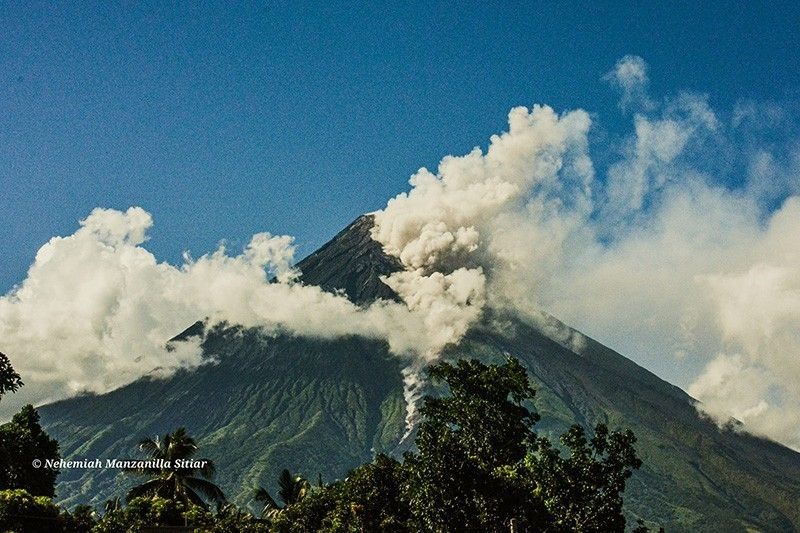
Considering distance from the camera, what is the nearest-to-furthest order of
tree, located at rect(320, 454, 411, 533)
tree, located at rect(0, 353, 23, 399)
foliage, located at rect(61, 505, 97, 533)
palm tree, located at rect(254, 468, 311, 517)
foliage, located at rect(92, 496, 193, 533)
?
tree, located at rect(0, 353, 23, 399)
tree, located at rect(320, 454, 411, 533)
foliage, located at rect(61, 505, 97, 533)
foliage, located at rect(92, 496, 193, 533)
palm tree, located at rect(254, 468, 311, 517)

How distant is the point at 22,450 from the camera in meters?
39.2

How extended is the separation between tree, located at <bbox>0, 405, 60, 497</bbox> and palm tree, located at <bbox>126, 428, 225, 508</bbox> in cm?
462

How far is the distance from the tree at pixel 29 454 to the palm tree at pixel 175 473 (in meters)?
4.62

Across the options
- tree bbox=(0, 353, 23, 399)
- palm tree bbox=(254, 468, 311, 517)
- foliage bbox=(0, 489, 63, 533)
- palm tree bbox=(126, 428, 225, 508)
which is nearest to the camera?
tree bbox=(0, 353, 23, 399)

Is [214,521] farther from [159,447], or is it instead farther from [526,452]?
[526,452]

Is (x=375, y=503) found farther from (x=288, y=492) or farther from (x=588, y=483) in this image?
(x=288, y=492)

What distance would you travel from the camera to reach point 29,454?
40344 millimetres

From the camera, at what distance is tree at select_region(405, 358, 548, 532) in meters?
26.5

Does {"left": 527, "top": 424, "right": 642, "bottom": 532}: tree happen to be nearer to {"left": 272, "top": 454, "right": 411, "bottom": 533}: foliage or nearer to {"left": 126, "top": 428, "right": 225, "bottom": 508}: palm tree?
{"left": 272, "top": 454, "right": 411, "bottom": 533}: foliage

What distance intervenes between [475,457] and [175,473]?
23289mm

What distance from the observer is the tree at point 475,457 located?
86.9 feet

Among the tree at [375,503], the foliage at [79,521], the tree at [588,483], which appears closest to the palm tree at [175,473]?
the foliage at [79,521]

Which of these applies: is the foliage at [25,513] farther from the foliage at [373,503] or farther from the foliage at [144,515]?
the foliage at [373,503]

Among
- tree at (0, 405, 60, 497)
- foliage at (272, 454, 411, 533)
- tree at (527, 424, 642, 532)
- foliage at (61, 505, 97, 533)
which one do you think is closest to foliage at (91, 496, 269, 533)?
foliage at (61, 505, 97, 533)
